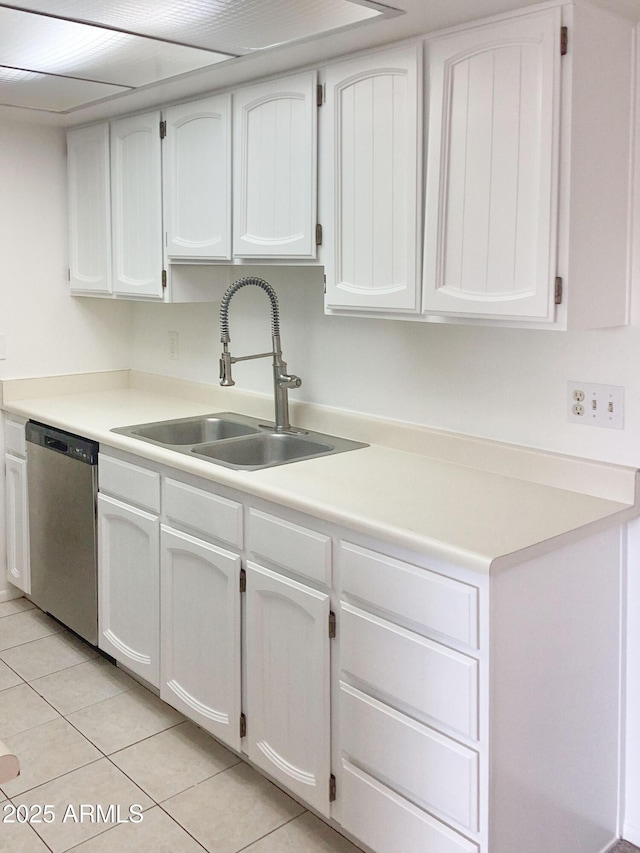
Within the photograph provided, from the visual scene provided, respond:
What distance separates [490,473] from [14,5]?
1.64 meters

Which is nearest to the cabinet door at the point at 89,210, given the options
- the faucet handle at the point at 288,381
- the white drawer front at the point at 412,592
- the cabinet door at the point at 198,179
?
the cabinet door at the point at 198,179

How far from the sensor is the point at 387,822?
75.2 inches

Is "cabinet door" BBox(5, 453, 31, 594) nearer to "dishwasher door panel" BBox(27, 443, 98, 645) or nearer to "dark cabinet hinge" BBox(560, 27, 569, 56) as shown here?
"dishwasher door panel" BBox(27, 443, 98, 645)

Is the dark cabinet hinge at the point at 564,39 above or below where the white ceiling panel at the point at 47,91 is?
below

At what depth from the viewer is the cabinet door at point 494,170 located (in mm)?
1801

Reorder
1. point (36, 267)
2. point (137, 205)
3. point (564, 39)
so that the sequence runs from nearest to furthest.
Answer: point (564, 39), point (137, 205), point (36, 267)

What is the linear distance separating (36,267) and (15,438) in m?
0.72

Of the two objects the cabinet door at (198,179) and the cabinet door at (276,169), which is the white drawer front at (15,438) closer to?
the cabinet door at (198,179)

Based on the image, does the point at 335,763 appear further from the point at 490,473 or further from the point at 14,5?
the point at 14,5

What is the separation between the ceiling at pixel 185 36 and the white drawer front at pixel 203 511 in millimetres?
1198

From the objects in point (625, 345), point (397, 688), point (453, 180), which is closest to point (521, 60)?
point (453, 180)

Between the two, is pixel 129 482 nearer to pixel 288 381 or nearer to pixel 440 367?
pixel 288 381

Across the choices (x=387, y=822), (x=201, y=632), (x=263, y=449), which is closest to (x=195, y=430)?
(x=263, y=449)

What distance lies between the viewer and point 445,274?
2037 mm
